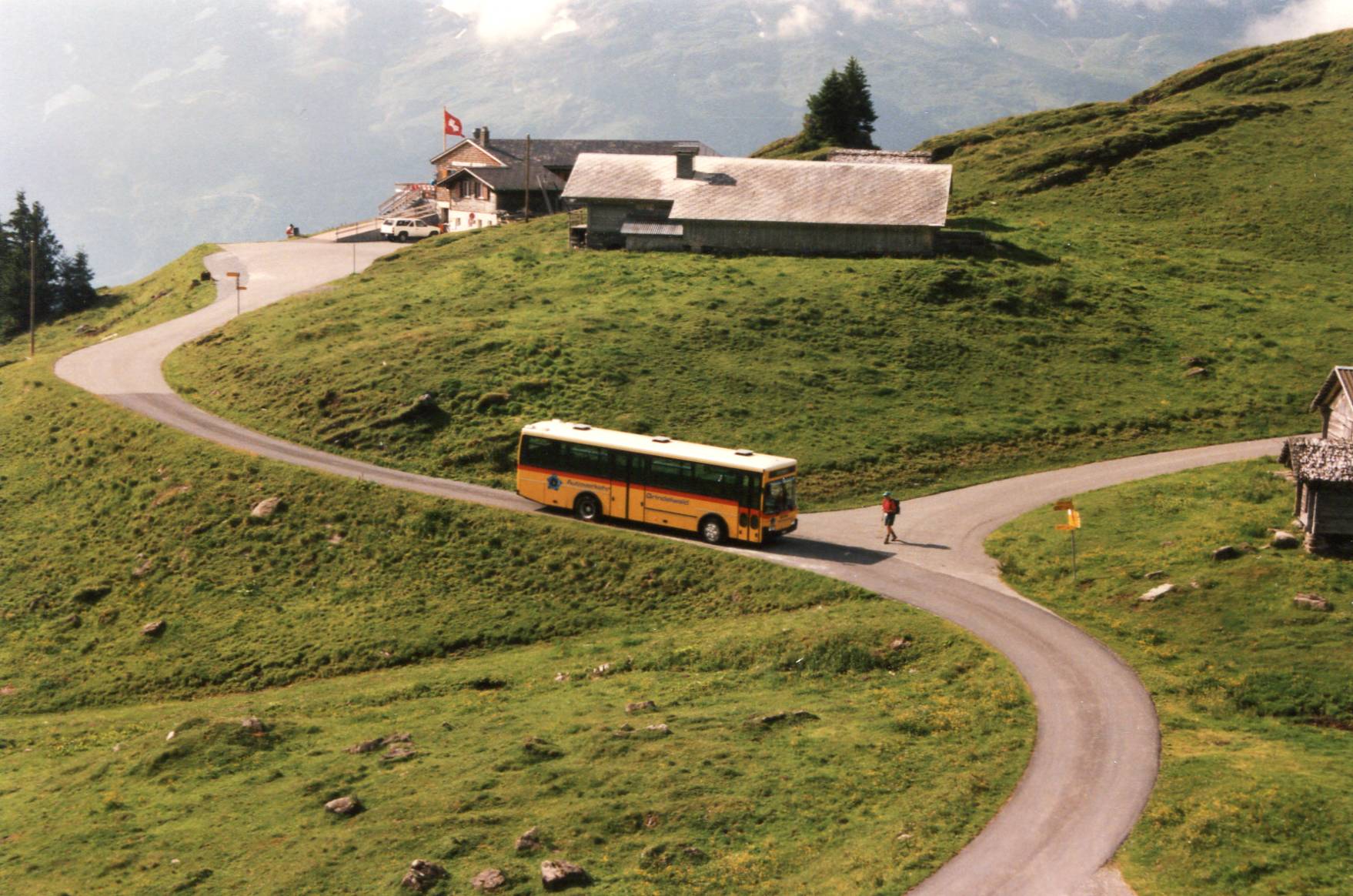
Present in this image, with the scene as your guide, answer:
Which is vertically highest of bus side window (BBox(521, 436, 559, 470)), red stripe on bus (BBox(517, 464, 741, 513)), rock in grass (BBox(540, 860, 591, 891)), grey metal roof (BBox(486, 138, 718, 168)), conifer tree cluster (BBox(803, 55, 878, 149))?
conifer tree cluster (BBox(803, 55, 878, 149))

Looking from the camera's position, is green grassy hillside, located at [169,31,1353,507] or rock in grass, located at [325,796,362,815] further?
green grassy hillside, located at [169,31,1353,507]

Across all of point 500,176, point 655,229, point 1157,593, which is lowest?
point 1157,593

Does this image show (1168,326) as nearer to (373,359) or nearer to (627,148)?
(373,359)

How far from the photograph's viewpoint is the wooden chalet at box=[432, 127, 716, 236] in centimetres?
10606

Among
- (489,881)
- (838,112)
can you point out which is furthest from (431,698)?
(838,112)

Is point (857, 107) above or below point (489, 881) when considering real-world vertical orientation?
above

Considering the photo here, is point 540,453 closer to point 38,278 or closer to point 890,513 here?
point 890,513

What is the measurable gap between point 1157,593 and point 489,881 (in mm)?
22087

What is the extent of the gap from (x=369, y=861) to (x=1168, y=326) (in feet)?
186

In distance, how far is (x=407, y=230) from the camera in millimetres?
110125

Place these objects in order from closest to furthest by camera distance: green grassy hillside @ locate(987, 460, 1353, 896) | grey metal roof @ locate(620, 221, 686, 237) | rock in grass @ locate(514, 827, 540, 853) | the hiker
Answer: green grassy hillside @ locate(987, 460, 1353, 896) < rock in grass @ locate(514, 827, 540, 853) < the hiker < grey metal roof @ locate(620, 221, 686, 237)

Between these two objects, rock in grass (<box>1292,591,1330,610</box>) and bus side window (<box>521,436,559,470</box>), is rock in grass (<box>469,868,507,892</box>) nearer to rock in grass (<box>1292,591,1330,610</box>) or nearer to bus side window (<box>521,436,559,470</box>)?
rock in grass (<box>1292,591,1330,610</box>)

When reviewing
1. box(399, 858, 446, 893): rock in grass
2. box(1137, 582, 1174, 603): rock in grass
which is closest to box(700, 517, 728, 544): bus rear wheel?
box(1137, 582, 1174, 603): rock in grass

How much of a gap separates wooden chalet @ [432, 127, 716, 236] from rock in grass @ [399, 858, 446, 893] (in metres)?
82.9
